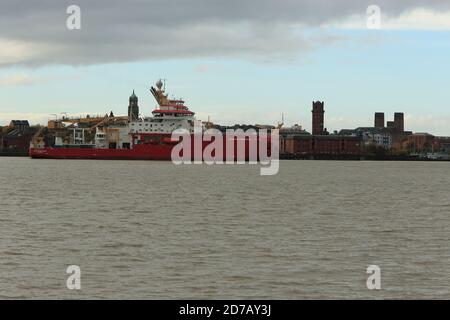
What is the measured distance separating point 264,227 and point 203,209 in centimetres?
627

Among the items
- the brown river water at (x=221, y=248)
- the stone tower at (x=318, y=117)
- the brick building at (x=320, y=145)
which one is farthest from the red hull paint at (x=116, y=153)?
→ the stone tower at (x=318, y=117)

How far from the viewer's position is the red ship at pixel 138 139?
9675 centimetres

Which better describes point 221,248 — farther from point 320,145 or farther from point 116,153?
point 320,145

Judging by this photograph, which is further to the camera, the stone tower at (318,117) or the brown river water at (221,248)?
the stone tower at (318,117)

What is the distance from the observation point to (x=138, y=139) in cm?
9806

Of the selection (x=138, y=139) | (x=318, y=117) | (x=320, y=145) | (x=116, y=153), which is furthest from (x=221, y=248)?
(x=318, y=117)

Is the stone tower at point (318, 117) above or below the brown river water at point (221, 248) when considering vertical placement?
above

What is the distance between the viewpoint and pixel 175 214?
1040 inches

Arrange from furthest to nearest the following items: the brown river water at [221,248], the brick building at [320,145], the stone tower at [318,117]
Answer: the stone tower at [318,117], the brick building at [320,145], the brown river water at [221,248]

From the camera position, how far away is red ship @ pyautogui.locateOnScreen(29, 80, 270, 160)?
96.8 metres

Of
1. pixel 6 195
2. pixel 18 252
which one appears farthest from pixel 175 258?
pixel 6 195

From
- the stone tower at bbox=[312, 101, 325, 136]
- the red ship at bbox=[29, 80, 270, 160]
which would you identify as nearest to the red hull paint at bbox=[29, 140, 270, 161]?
the red ship at bbox=[29, 80, 270, 160]

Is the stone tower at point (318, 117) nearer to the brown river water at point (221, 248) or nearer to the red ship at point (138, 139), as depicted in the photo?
the red ship at point (138, 139)
